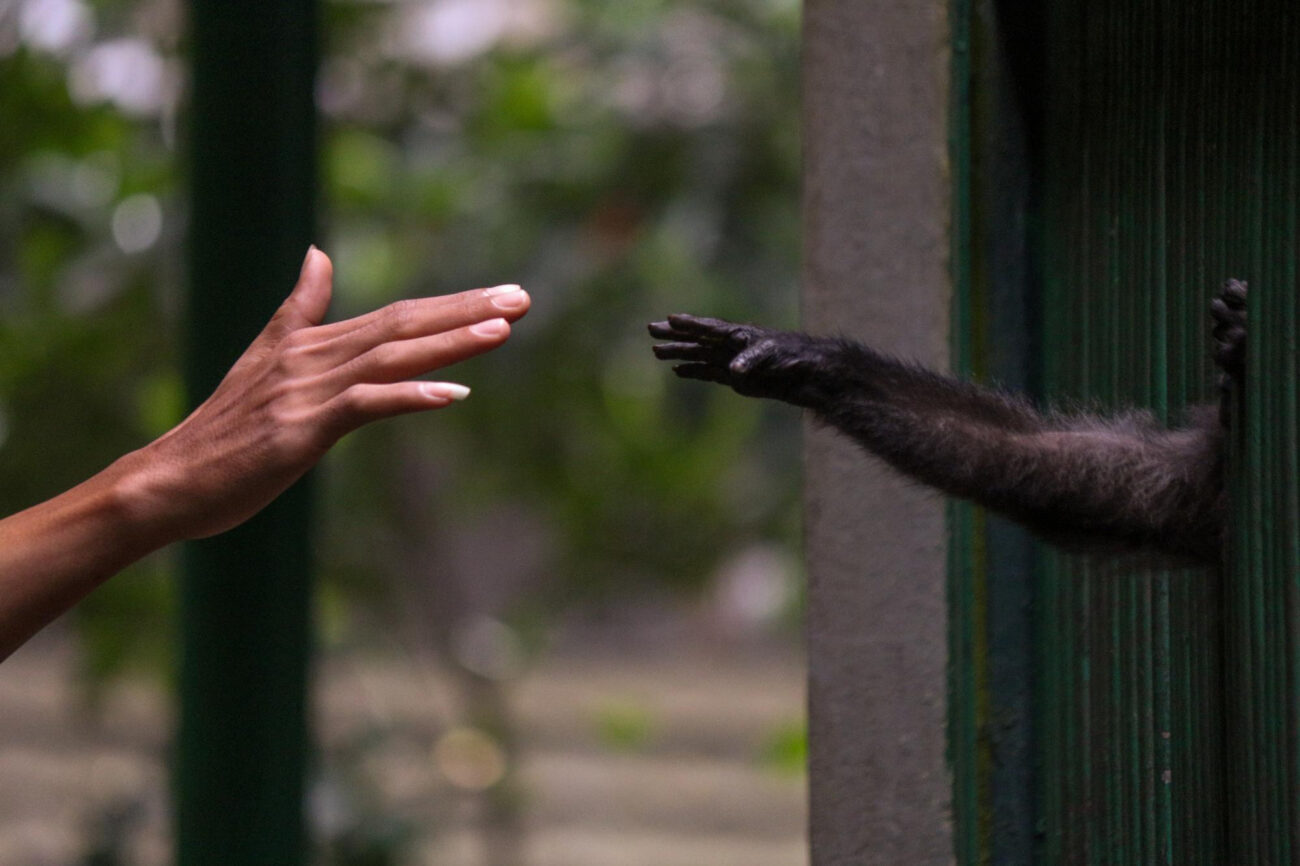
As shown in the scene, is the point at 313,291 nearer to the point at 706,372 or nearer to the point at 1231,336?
the point at 706,372

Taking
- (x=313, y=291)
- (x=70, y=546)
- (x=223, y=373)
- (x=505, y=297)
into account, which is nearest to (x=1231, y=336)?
(x=505, y=297)

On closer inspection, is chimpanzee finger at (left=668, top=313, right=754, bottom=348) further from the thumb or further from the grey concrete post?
the grey concrete post

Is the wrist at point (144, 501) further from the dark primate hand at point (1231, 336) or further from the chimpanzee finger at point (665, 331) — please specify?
the dark primate hand at point (1231, 336)

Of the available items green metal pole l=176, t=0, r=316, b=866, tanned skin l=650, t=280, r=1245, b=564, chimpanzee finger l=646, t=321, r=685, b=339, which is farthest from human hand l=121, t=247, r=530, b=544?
green metal pole l=176, t=0, r=316, b=866

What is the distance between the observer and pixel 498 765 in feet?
23.8

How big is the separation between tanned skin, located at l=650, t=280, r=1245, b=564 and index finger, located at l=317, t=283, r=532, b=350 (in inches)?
18.2

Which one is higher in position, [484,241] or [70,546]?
[484,241]

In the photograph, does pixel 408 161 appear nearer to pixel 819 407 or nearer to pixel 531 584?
pixel 531 584

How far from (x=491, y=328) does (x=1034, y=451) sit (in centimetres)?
101

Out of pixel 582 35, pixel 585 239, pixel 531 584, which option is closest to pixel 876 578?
pixel 585 239

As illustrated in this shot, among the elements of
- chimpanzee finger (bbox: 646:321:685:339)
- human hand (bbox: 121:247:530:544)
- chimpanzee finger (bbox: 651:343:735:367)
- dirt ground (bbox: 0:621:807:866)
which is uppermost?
chimpanzee finger (bbox: 646:321:685:339)

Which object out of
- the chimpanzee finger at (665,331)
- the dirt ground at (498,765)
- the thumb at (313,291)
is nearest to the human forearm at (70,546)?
the thumb at (313,291)

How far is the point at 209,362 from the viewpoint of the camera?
3320 mm

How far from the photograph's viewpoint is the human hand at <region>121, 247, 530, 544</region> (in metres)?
1.76
